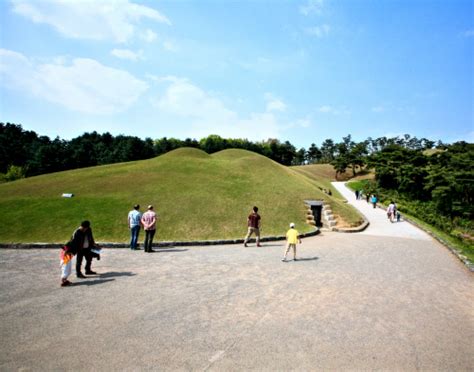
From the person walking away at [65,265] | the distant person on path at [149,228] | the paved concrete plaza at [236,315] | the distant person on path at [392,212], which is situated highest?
the distant person on path at [392,212]

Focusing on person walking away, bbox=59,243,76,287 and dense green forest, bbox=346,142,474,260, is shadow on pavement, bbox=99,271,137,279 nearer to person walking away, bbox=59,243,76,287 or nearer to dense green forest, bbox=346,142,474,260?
person walking away, bbox=59,243,76,287

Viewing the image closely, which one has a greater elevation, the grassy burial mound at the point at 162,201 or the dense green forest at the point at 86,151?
the dense green forest at the point at 86,151

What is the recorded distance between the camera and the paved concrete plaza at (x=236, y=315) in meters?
5.50

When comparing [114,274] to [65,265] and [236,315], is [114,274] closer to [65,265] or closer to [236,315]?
[65,265]

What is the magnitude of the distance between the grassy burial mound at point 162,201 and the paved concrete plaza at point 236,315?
5.41 m

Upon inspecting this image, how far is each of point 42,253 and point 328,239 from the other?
16.6m

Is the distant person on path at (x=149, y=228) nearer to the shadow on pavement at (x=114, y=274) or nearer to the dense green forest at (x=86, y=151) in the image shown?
the shadow on pavement at (x=114, y=274)

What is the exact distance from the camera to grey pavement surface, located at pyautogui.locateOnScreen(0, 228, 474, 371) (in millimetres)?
5488

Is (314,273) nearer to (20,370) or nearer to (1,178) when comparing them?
(20,370)

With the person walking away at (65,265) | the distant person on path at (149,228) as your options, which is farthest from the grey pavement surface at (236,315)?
the distant person on path at (149,228)

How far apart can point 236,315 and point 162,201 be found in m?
17.1

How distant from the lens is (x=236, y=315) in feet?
24.2

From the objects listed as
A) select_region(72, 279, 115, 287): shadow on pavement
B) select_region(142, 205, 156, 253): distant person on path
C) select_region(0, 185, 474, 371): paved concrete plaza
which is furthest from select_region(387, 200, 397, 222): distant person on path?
select_region(72, 279, 115, 287): shadow on pavement

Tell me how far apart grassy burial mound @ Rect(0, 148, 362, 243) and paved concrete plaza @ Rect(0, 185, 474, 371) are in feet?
17.8
